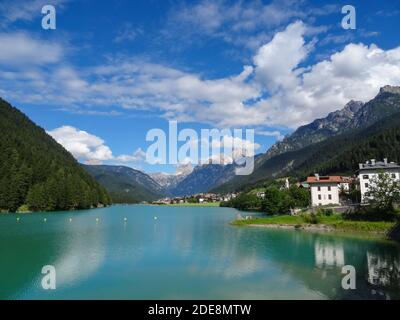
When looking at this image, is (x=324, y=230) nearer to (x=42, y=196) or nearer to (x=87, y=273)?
(x=87, y=273)

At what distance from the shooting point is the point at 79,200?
590 ft

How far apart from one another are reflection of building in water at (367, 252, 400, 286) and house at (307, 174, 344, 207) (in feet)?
204

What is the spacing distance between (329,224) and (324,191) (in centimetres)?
3312

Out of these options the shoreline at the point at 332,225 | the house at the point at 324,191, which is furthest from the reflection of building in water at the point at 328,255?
the house at the point at 324,191

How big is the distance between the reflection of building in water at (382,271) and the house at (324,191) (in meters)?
62.1

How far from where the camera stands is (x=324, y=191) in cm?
10981

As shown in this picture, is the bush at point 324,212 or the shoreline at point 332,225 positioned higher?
the bush at point 324,212

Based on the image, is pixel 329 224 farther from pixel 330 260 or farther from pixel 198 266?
pixel 198 266

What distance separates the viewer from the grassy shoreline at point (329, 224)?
68688 mm

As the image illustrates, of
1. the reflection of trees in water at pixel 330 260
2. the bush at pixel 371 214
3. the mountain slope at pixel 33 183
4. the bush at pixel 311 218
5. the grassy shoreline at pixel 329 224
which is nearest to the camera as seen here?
the reflection of trees in water at pixel 330 260

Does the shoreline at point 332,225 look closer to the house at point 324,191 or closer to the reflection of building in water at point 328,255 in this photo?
the reflection of building in water at point 328,255

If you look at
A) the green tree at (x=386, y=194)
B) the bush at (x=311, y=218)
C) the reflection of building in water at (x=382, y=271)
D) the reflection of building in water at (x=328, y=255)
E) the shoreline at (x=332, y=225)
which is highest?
the green tree at (x=386, y=194)

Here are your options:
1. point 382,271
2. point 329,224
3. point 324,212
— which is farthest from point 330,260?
point 324,212
